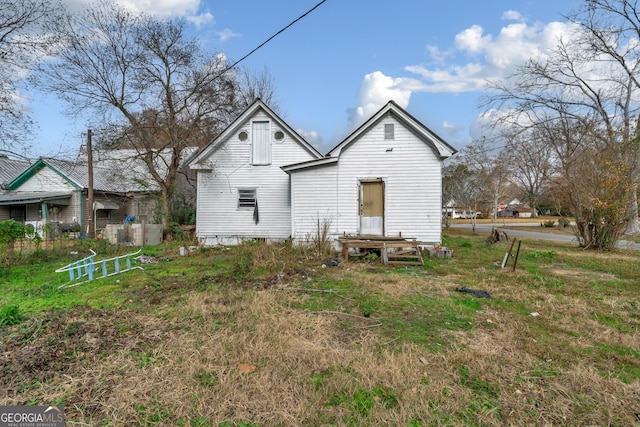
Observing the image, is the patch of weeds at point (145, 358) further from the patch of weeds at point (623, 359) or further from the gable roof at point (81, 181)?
the gable roof at point (81, 181)

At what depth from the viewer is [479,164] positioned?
1244 inches

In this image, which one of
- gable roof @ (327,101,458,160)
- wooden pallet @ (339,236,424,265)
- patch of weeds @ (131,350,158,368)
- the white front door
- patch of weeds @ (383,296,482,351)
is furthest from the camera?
the white front door

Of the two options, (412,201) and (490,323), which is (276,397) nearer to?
(490,323)

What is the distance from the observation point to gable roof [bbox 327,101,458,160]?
11.5 m

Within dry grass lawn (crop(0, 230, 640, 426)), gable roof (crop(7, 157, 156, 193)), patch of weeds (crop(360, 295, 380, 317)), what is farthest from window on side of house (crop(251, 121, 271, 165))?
patch of weeds (crop(360, 295, 380, 317))

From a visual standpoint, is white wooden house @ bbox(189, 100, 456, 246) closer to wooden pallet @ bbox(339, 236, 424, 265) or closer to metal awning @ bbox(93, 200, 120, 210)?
wooden pallet @ bbox(339, 236, 424, 265)

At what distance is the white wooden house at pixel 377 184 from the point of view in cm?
1174

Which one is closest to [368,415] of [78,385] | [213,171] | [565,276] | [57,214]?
[78,385]

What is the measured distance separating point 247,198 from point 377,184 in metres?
6.08

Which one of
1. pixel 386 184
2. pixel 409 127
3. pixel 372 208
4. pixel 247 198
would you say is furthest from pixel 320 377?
pixel 247 198

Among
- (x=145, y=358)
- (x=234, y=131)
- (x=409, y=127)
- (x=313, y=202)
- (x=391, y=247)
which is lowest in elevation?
(x=145, y=358)

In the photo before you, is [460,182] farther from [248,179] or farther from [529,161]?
[248,179]

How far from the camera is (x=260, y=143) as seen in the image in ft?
46.9

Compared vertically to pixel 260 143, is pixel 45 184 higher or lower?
lower
